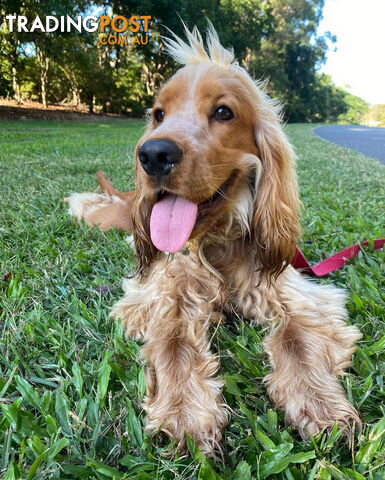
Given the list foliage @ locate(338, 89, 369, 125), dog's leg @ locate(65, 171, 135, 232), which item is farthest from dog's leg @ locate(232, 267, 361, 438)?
foliage @ locate(338, 89, 369, 125)

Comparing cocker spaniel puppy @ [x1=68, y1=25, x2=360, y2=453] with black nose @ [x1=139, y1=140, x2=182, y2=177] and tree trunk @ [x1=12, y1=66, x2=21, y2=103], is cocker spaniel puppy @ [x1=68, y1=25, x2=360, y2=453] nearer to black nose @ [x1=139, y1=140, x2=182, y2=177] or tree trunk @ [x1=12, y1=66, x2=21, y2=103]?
black nose @ [x1=139, y1=140, x2=182, y2=177]

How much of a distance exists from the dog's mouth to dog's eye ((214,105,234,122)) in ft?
1.45

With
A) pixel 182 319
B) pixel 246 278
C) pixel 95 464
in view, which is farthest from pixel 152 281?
pixel 95 464

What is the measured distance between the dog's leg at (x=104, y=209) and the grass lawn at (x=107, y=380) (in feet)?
0.77

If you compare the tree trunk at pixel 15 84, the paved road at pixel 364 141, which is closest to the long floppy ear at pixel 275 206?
the paved road at pixel 364 141

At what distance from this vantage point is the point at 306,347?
5.53 ft

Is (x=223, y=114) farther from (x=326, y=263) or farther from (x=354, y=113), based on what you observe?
(x=354, y=113)

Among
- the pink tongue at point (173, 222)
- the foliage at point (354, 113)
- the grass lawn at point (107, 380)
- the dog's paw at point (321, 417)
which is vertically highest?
the foliage at point (354, 113)

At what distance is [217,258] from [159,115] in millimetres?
921

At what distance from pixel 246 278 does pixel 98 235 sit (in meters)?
1.70

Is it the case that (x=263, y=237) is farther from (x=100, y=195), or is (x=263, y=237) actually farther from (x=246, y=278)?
(x=100, y=195)

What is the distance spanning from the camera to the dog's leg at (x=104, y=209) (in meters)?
3.57

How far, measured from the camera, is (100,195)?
4035 millimetres

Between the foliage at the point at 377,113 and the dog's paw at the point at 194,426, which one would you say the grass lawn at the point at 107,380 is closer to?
the dog's paw at the point at 194,426
